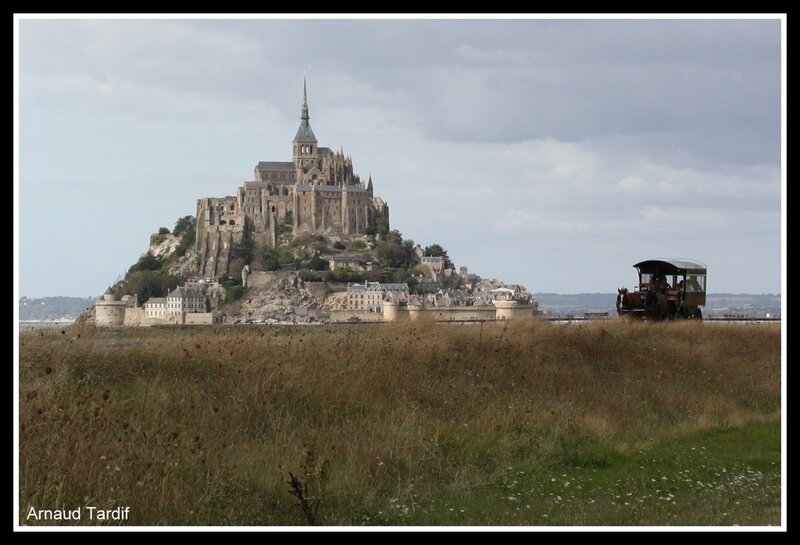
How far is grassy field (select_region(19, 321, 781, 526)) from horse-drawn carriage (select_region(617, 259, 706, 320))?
392 inches

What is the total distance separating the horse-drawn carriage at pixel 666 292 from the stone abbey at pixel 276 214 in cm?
10946

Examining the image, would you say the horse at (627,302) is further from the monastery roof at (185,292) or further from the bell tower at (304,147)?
the bell tower at (304,147)

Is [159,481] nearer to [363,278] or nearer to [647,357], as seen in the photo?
[647,357]

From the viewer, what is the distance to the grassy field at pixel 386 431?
31.6ft

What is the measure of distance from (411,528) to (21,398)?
4493mm

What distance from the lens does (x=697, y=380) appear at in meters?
18.5

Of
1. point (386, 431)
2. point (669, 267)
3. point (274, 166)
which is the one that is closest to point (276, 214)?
point (274, 166)

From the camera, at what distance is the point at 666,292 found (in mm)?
30281

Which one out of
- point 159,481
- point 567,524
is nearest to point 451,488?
point 567,524

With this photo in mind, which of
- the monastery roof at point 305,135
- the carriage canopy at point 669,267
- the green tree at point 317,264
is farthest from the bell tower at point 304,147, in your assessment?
the carriage canopy at point 669,267

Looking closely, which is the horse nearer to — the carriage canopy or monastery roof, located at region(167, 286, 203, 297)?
the carriage canopy

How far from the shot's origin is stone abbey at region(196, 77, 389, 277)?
139 meters

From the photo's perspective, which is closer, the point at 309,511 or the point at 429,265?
the point at 309,511

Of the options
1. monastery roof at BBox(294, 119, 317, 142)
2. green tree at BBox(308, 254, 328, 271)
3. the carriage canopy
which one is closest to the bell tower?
monastery roof at BBox(294, 119, 317, 142)
